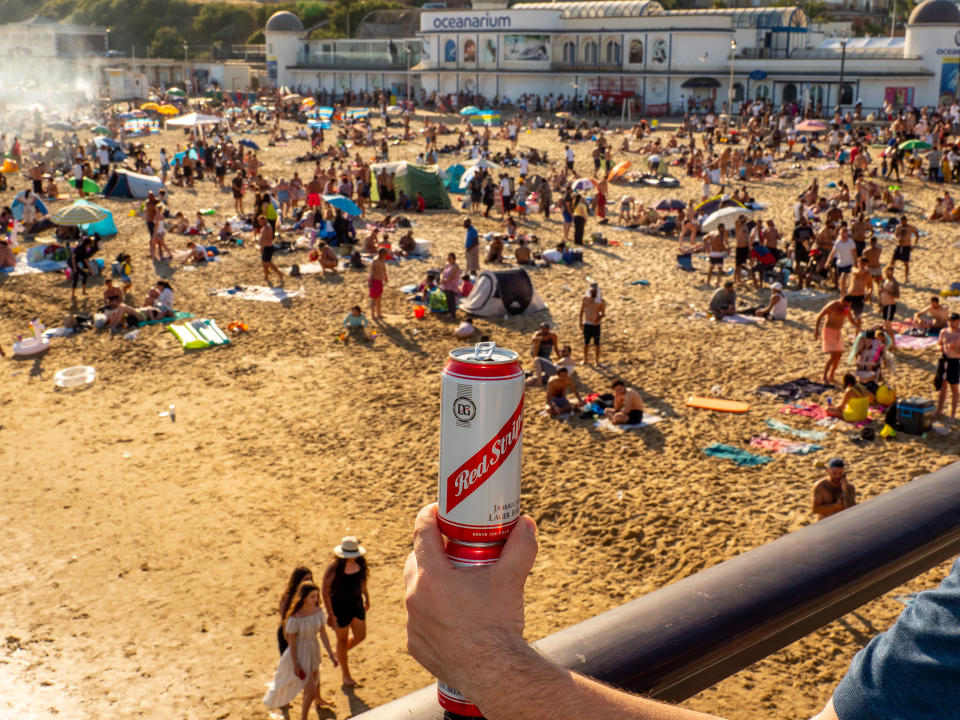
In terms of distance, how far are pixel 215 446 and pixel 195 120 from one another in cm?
3015

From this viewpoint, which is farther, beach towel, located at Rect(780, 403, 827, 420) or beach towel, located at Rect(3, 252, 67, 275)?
beach towel, located at Rect(3, 252, 67, 275)

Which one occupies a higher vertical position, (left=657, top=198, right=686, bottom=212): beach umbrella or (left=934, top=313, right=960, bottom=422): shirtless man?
(left=657, top=198, right=686, bottom=212): beach umbrella

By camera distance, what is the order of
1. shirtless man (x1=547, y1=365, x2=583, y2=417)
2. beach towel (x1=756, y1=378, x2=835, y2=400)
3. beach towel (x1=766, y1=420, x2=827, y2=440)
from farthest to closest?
beach towel (x1=756, y1=378, x2=835, y2=400) → shirtless man (x1=547, y1=365, x2=583, y2=417) → beach towel (x1=766, y1=420, x2=827, y2=440)

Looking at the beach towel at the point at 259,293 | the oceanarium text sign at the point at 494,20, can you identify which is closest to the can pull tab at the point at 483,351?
the beach towel at the point at 259,293

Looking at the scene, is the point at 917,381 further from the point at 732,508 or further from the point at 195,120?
the point at 195,120

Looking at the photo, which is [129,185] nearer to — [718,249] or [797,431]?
[718,249]

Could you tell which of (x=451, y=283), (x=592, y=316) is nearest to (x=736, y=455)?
(x=592, y=316)

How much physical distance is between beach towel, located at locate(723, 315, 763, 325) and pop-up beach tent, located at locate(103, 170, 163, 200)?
1985 centimetres

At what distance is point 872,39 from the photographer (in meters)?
53.7

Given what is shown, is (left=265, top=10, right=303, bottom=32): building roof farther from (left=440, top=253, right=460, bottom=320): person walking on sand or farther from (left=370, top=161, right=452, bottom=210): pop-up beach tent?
(left=440, top=253, right=460, bottom=320): person walking on sand

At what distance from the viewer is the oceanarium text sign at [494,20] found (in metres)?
57.5

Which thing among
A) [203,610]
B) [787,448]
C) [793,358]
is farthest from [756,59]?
[203,610]

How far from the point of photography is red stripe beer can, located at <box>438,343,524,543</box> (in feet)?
4.32

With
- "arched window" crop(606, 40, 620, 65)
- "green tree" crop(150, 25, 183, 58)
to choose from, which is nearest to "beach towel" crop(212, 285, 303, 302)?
"arched window" crop(606, 40, 620, 65)
